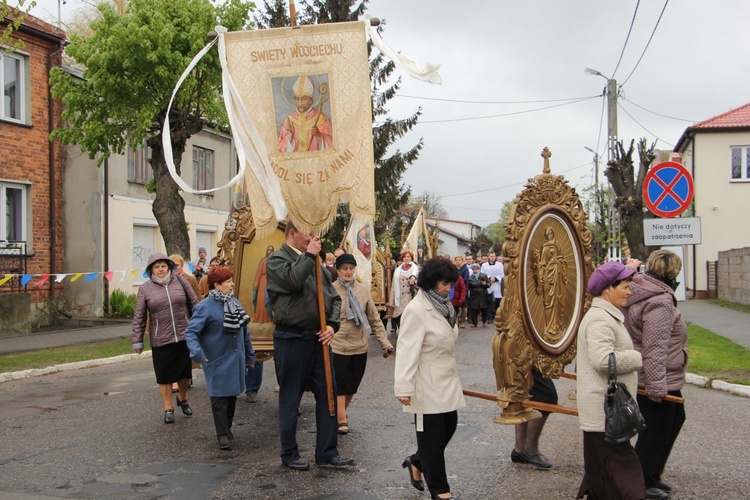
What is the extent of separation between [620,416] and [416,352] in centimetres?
138

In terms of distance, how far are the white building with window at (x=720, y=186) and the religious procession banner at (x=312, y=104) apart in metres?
29.4

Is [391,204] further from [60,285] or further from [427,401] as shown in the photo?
[427,401]

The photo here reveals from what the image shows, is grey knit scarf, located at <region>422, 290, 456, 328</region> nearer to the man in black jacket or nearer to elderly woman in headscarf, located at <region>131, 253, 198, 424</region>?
the man in black jacket

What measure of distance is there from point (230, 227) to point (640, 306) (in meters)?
5.60

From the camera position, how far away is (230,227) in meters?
9.70

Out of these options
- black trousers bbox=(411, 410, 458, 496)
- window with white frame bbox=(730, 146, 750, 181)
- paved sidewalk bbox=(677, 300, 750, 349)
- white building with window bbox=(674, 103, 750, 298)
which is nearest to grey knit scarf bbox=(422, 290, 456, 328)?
black trousers bbox=(411, 410, 458, 496)

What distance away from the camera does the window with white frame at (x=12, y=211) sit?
2014cm

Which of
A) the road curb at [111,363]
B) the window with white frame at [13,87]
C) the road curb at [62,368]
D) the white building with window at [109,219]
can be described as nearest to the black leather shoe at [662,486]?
the road curb at [111,363]

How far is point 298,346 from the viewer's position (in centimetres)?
648

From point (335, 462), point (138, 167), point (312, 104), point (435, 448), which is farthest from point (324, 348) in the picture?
point (138, 167)

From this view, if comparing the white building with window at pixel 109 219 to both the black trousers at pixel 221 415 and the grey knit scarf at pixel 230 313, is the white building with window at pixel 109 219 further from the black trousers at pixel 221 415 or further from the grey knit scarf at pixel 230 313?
the black trousers at pixel 221 415

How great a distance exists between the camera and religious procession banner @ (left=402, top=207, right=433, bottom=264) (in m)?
21.8

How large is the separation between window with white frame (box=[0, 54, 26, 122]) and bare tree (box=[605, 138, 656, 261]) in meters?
15.1

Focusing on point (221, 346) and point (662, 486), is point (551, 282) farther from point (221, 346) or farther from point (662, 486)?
point (221, 346)
